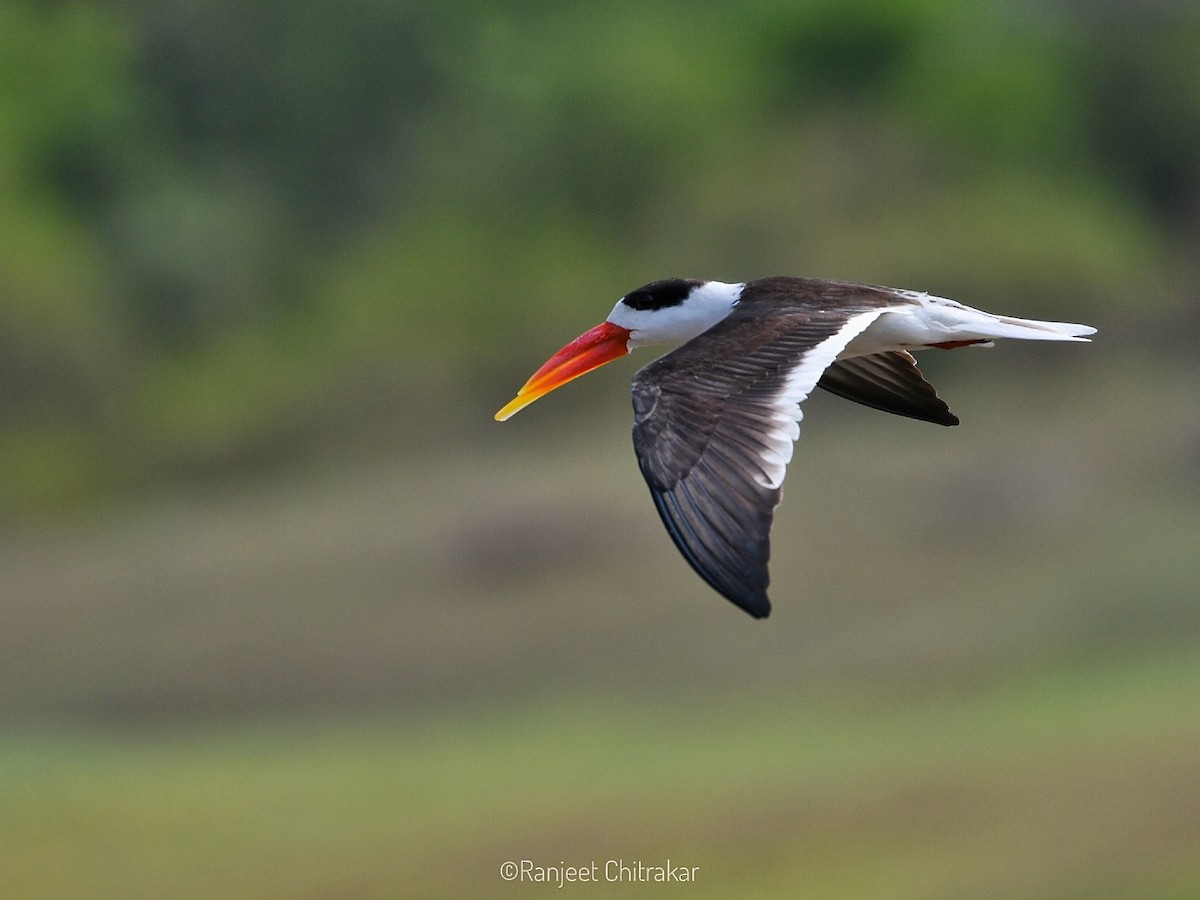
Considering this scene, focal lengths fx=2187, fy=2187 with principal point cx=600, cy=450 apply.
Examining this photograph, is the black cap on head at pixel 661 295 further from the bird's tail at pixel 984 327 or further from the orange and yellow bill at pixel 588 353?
the bird's tail at pixel 984 327

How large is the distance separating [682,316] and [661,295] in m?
0.14

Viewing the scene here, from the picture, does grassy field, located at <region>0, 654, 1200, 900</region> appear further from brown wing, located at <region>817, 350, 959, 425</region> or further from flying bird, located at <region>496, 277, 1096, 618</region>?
flying bird, located at <region>496, 277, 1096, 618</region>

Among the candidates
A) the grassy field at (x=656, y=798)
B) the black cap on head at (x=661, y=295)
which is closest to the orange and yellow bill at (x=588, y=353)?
the black cap on head at (x=661, y=295)

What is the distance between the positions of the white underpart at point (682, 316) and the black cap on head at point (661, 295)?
2cm

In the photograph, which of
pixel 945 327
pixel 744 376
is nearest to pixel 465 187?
pixel 945 327

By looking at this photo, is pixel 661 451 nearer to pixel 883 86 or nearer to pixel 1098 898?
pixel 1098 898

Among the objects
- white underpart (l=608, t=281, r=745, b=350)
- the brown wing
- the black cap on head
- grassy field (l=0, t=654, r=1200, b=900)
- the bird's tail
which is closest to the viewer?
the bird's tail

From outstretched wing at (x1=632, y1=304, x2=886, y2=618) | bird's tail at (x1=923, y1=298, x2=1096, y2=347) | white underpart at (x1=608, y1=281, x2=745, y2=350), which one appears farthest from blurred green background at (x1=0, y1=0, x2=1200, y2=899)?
outstretched wing at (x1=632, y1=304, x2=886, y2=618)

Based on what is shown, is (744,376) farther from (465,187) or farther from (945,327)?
(465,187)

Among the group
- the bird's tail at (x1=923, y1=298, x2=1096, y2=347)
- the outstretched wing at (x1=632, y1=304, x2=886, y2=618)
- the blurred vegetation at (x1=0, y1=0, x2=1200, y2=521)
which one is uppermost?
the blurred vegetation at (x1=0, y1=0, x2=1200, y2=521)

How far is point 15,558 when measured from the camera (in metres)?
44.7

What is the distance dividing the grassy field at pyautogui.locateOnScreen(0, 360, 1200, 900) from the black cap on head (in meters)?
15.9

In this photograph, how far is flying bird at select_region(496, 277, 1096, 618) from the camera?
7.34m

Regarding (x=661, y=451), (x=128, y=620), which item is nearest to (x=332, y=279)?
(x=128, y=620)
